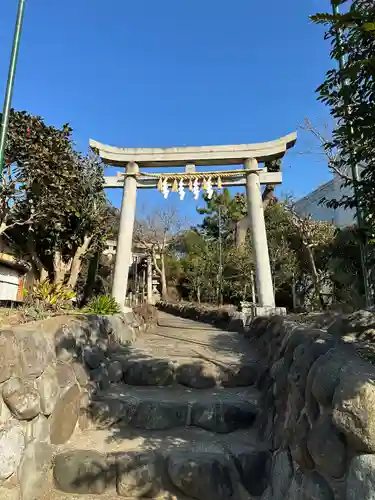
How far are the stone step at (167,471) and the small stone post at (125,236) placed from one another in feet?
15.7

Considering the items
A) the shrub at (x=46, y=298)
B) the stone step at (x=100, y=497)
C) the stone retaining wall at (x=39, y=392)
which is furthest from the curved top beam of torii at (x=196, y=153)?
the stone step at (x=100, y=497)

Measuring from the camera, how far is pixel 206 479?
268 cm


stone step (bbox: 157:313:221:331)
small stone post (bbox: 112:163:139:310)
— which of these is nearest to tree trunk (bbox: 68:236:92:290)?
small stone post (bbox: 112:163:139:310)

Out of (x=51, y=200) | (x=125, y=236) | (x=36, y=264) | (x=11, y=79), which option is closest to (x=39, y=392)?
(x=11, y=79)

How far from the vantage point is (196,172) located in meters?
8.27

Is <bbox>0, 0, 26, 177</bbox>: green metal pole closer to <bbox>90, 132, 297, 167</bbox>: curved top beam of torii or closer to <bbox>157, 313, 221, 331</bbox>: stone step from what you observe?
<bbox>90, 132, 297, 167</bbox>: curved top beam of torii

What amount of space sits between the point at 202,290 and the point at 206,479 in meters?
17.6

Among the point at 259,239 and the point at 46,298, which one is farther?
the point at 259,239

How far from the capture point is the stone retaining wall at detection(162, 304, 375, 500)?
1.42m

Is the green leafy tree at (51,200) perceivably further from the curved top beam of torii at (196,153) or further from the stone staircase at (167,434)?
the stone staircase at (167,434)

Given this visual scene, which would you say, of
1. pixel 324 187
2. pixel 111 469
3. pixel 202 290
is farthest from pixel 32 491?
pixel 202 290

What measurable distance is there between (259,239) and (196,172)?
7.30 feet

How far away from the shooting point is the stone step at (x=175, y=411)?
3396 mm

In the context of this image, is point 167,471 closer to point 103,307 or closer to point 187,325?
point 103,307
